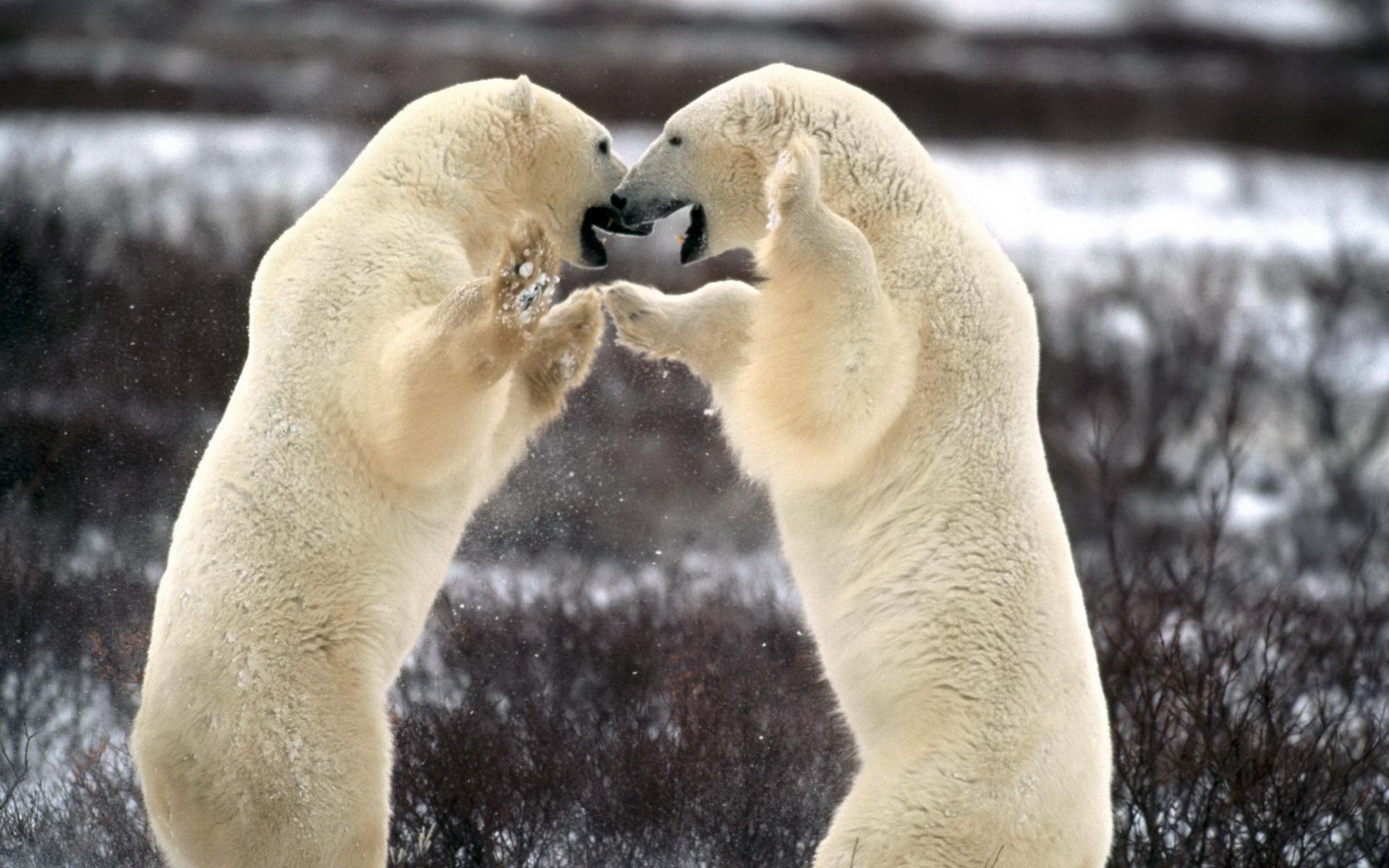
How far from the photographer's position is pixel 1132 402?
8.48m

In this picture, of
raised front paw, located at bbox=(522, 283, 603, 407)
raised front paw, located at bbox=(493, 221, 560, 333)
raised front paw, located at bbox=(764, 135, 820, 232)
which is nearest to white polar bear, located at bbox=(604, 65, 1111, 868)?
raised front paw, located at bbox=(764, 135, 820, 232)

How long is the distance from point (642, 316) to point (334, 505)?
89 centimetres

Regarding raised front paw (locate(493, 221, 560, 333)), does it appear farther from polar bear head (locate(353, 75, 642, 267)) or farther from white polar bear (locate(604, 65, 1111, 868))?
white polar bear (locate(604, 65, 1111, 868))

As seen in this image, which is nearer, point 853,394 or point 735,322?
point 853,394

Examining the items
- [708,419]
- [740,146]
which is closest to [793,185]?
[740,146]

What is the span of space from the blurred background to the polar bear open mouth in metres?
0.80

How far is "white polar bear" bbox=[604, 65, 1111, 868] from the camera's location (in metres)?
2.91

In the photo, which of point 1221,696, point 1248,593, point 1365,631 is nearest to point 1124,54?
point 1248,593

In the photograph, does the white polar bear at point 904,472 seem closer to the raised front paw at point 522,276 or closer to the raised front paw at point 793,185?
the raised front paw at point 793,185

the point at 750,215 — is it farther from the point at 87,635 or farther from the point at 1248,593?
the point at 1248,593

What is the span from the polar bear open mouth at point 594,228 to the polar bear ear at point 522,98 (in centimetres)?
28

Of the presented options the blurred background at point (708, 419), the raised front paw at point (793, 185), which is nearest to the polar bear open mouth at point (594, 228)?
the raised front paw at point (793, 185)

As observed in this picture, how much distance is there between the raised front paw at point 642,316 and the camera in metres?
3.49

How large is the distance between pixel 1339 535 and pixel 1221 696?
410cm
